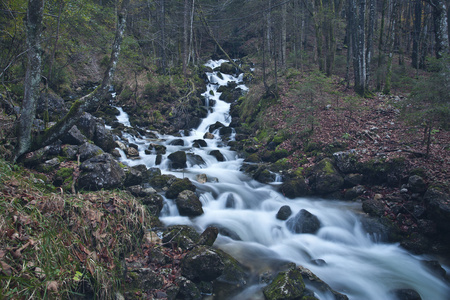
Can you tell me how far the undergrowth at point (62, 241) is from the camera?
2.50 meters

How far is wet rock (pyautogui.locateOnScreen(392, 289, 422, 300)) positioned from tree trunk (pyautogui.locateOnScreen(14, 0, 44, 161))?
9.60 m

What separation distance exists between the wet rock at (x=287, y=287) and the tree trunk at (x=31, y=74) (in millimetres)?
6901

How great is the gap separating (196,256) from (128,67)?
2047 cm

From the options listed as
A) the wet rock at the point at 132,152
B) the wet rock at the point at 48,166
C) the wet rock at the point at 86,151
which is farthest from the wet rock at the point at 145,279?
the wet rock at the point at 132,152

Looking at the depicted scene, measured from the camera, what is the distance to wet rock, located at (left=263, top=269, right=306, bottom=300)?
15.5 feet

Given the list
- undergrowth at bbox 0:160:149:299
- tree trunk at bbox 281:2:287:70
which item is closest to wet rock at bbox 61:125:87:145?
undergrowth at bbox 0:160:149:299

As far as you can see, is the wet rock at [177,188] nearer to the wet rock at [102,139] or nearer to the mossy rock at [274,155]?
the wet rock at [102,139]

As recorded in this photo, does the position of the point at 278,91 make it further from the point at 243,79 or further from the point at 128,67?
the point at 128,67

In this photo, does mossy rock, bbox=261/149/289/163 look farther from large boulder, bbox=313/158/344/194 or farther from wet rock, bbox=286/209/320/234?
wet rock, bbox=286/209/320/234

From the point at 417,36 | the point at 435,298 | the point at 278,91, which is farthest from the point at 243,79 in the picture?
the point at 435,298

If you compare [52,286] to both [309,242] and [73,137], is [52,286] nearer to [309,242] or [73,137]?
[309,242]

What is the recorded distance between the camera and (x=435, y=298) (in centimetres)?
550

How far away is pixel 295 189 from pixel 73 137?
875 cm

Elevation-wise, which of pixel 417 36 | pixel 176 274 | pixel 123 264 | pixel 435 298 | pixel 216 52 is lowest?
pixel 435 298
